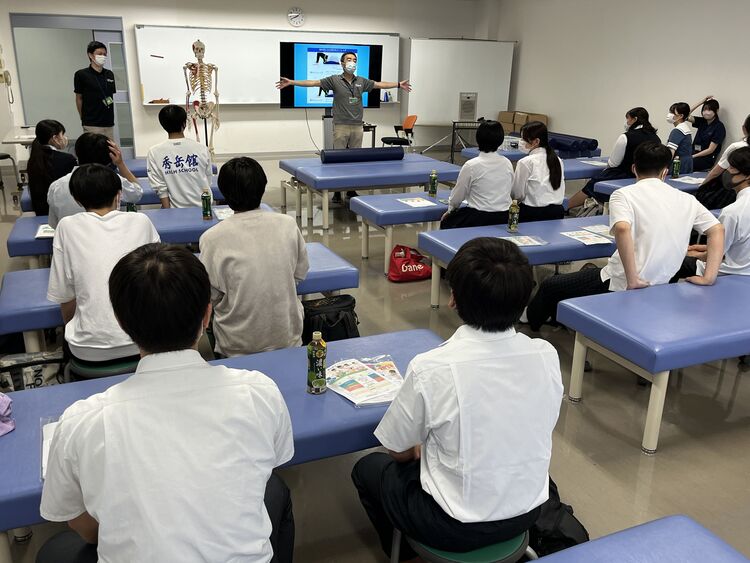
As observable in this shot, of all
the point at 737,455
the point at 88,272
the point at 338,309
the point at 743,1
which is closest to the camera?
the point at 88,272

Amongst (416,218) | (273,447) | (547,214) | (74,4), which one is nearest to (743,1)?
(547,214)

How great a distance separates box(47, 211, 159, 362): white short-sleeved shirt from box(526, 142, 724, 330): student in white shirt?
7.02 ft

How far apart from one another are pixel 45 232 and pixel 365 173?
271 cm

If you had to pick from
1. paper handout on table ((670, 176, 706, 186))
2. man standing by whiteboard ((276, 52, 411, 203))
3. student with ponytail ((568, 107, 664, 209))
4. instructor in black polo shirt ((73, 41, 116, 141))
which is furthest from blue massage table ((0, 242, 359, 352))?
paper handout on table ((670, 176, 706, 186))

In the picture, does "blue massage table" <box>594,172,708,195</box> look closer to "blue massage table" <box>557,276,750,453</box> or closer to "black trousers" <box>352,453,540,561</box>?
"blue massage table" <box>557,276,750,453</box>

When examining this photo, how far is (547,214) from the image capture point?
14.1 ft

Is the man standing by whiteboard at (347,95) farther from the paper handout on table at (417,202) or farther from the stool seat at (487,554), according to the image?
the stool seat at (487,554)

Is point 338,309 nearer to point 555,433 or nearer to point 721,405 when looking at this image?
point 555,433

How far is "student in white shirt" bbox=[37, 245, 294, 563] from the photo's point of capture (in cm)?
105

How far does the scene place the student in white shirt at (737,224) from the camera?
301 centimetres

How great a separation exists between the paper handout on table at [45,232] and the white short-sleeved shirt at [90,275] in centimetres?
144

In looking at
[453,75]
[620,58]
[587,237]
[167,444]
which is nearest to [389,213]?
[587,237]

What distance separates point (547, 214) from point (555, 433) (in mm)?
2020

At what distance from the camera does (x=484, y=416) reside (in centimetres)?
137
